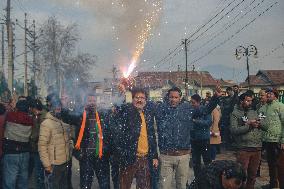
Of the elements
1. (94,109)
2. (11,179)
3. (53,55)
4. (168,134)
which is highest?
(53,55)

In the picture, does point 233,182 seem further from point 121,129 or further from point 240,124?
point 240,124

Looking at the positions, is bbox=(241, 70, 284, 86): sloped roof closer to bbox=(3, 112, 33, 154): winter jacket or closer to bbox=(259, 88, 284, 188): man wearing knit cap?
bbox=(259, 88, 284, 188): man wearing knit cap

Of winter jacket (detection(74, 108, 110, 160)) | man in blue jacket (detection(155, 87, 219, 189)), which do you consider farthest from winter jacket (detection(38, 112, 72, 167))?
man in blue jacket (detection(155, 87, 219, 189))

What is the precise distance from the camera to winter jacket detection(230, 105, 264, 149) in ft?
23.8

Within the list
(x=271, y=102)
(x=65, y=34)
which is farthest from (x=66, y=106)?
(x=65, y=34)

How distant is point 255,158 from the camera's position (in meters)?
7.29

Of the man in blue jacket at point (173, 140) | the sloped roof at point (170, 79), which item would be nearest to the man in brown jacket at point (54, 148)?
the man in blue jacket at point (173, 140)

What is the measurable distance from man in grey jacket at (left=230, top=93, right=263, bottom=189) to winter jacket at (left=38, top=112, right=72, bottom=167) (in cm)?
346

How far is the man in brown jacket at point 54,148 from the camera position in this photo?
6.41 metres

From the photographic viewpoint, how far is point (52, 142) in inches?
256

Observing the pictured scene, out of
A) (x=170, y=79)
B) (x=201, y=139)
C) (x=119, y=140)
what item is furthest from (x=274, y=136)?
(x=170, y=79)

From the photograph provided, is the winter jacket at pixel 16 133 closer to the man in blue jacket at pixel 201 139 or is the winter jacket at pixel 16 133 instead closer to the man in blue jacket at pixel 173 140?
the man in blue jacket at pixel 173 140

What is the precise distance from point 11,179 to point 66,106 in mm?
1796

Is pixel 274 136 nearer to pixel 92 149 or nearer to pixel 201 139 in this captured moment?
pixel 201 139
